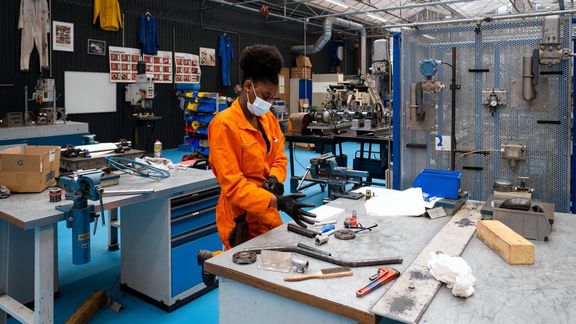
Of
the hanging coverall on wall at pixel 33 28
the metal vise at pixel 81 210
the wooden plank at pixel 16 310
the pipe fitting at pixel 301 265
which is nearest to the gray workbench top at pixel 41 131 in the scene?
the hanging coverall on wall at pixel 33 28

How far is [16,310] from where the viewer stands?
2.17 metres

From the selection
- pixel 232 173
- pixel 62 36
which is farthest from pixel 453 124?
pixel 62 36

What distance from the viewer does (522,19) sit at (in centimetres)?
254

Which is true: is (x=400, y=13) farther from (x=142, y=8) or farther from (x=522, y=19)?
(x=522, y=19)

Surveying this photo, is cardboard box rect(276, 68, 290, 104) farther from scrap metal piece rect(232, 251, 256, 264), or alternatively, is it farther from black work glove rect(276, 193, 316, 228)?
scrap metal piece rect(232, 251, 256, 264)

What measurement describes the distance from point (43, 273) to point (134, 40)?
6.79 m

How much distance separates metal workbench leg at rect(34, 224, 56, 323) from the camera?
6.46ft

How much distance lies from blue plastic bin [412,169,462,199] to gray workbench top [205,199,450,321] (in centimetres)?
22

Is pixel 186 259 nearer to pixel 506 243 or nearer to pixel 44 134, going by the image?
pixel 506 243

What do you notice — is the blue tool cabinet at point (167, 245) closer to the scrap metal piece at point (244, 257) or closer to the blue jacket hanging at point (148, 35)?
the scrap metal piece at point (244, 257)

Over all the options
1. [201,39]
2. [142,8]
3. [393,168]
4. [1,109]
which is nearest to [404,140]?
[393,168]

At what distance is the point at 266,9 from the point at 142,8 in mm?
2908

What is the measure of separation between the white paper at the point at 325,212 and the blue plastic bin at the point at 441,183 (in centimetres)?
45

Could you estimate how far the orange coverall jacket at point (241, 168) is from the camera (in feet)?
5.69
